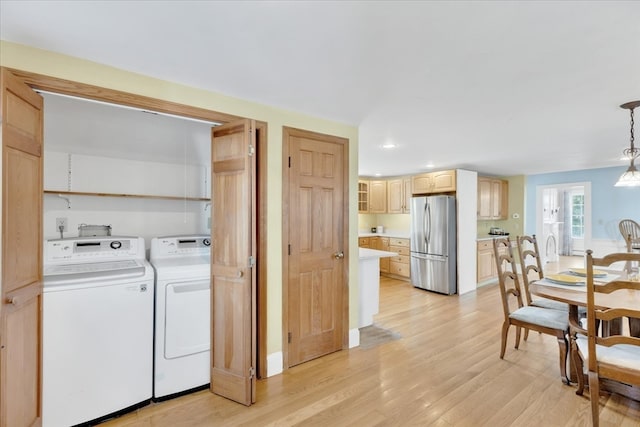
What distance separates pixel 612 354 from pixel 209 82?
123 inches

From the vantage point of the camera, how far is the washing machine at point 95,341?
5.98 ft

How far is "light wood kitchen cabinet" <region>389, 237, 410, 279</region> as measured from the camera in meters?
6.13

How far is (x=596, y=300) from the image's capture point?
1949 mm

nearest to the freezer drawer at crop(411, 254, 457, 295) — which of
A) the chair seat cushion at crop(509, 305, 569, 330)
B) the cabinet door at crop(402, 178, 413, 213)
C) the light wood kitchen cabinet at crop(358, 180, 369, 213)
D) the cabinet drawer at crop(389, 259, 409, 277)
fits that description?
the cabinet drawer at crop(389, 259, 409, 277)

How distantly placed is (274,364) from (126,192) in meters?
2.18

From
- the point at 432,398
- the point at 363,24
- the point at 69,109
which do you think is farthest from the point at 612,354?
the point at 69,109

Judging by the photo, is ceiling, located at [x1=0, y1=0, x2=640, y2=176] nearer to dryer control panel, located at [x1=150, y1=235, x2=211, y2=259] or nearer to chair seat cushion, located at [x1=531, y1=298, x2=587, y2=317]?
dryer control panel, located at [x1=150, y1=235, x2=211, y2=259]

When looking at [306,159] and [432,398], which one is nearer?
[432,398]

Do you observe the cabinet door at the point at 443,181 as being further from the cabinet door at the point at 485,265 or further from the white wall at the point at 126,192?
the white wall at the point at 126,192

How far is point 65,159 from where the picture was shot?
2752 mm

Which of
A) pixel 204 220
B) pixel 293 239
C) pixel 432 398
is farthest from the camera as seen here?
pixel 204 220

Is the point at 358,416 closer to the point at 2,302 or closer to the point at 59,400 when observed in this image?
the point at 59,400

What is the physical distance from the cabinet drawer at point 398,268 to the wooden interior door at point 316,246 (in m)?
3.39

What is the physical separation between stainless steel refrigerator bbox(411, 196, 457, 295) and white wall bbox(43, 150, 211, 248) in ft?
12.2
